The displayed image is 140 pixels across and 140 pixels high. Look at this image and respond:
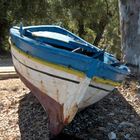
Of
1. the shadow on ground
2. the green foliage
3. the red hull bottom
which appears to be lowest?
the green foliage

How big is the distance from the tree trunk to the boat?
4.63 feet

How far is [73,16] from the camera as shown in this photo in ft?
72.1

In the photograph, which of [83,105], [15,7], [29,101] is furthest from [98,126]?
[15,7]

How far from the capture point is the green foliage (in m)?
19.0

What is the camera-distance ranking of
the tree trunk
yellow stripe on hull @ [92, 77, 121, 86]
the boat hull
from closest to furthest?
the boat hull, yellow stripe on hull @ [92, 77, 121, 86], the tree trunk

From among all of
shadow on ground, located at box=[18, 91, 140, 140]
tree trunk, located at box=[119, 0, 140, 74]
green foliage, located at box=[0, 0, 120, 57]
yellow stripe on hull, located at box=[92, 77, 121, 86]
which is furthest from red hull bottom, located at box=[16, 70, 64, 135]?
green foliage, located at box=[0, 0, 120, 57]

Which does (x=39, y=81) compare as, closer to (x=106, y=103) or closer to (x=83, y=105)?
(x=83, y=105)

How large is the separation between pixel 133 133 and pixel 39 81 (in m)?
1.64

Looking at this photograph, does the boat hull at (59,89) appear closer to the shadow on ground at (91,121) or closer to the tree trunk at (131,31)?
the shadow on ground at (91,121)

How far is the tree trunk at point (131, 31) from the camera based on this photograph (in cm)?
814

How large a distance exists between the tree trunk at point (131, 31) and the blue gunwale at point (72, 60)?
5.86 ft

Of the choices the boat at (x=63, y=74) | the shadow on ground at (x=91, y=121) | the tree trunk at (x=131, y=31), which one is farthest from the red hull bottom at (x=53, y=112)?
the tree trunk at (x=131, y=31)

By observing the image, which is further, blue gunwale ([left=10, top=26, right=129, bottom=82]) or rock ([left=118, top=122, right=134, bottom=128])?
rock ([left=118, top=122, right=134, bottom=128])

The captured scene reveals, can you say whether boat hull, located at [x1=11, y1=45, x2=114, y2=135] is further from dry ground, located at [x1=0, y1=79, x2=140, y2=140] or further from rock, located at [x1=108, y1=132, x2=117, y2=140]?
A: rock, located at [x1=108, y1=132, x2=117, y2=140]
